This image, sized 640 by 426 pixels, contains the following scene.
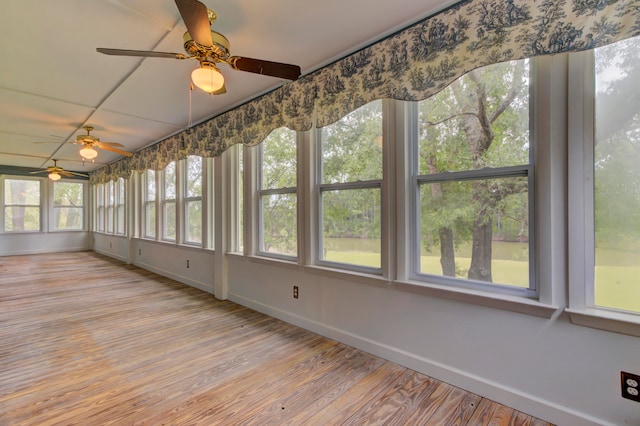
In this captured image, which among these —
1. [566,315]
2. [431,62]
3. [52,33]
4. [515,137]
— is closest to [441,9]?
[431,62]

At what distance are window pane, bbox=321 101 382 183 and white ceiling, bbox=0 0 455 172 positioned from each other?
546 mm

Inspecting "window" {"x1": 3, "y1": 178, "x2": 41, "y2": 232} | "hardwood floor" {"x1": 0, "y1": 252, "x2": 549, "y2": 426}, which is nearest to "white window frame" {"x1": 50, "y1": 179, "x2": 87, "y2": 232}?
"window" {"x1": 3, "y1": 178, "x2": 41, "y2": 232}

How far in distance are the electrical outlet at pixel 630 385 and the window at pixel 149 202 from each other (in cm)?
655

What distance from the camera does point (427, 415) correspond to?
170 centimetres

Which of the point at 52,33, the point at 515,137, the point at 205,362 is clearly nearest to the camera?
the point at 515,137

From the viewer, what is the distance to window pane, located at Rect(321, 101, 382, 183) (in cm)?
246

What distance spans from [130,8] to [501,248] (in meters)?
2.88

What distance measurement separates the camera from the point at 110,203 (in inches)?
314

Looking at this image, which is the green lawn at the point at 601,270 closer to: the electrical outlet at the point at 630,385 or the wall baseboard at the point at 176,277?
the electrical outlet at the point at 630,385

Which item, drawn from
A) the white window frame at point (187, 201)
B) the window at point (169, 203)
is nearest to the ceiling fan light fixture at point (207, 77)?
the white window frame at point (187, 201)

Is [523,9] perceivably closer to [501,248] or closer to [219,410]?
[501,248]

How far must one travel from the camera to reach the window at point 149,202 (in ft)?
19.2

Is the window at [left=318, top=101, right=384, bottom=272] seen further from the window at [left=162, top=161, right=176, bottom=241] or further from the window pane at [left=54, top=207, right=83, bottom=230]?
the window pane at [left=54, top=207, right=83, bottom=230]

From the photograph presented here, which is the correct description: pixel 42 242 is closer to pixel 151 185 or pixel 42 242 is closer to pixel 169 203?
pixel 151 185
